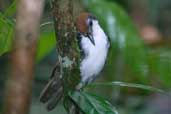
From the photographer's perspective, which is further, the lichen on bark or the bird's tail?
the bird's tail

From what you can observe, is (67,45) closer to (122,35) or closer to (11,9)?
(11,9)

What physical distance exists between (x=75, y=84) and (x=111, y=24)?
1709 millimetres

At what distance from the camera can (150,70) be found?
Result: 111 inches

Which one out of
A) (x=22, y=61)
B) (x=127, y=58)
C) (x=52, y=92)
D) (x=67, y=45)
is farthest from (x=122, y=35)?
(x=22, y=61)

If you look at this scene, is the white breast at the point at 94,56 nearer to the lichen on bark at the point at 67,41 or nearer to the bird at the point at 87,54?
the bird at the point at 87,54

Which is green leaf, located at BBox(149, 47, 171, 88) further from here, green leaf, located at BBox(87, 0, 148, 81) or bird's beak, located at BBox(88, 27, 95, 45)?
bird's beak, located at BBox(88, 27, 95, 45)

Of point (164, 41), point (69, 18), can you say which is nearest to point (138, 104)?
point (164, 41)

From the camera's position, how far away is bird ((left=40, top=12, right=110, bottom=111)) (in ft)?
4.41

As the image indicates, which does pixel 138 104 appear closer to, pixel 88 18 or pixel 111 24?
pixel 111 24

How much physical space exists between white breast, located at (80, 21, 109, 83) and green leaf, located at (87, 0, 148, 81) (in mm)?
1314

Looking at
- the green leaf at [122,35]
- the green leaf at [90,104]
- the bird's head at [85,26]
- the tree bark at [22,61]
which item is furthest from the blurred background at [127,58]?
the tree bark at [22,61]

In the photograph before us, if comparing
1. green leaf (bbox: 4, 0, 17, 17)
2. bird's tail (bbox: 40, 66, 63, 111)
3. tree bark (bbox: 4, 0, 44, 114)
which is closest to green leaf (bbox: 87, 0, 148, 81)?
bird's tail (bbox: 40, 66, 63, 111)

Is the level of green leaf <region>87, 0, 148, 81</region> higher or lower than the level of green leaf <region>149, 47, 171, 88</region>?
higher

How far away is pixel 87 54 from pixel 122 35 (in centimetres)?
154
